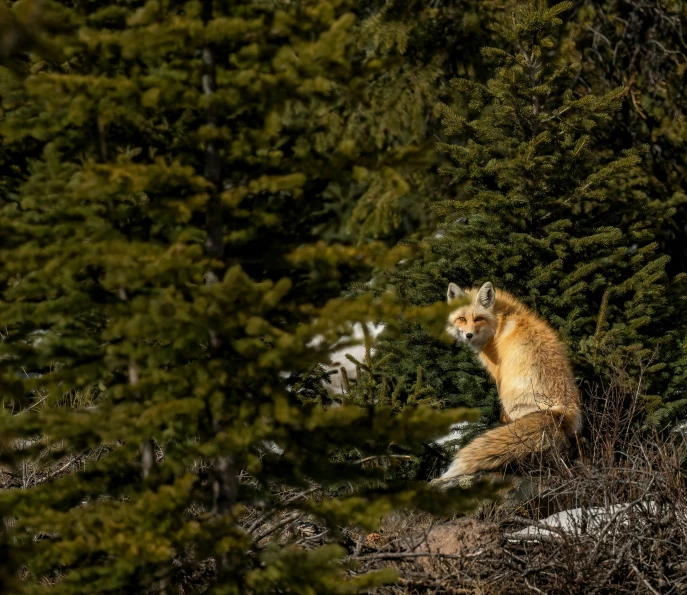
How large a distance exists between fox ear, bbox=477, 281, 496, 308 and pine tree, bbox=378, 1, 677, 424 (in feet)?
1.11

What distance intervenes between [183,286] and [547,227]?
5.08 metres

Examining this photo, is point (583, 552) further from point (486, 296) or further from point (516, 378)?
point (486, 296)

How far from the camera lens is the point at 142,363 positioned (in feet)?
12.6

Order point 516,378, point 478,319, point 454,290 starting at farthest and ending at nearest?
1. point 478,319
2. point 516,378
3. point 454,290

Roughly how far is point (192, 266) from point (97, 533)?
3.59 feet

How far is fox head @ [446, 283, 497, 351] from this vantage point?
→ 8.05m

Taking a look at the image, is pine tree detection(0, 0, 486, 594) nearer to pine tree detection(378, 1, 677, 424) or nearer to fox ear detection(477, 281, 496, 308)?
fox ear detection(477, 281, 496, 308)

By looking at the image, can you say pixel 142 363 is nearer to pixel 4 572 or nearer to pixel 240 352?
pixel 240 352

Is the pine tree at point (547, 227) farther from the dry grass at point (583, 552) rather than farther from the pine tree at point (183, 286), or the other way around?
the pine tree at point (183, 286)

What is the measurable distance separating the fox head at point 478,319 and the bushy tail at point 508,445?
1244 millimetres

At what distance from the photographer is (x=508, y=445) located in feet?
22.3

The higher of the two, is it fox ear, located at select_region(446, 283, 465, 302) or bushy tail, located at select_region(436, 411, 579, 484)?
fox ear, located at select_region(446, 283, 465, 302)

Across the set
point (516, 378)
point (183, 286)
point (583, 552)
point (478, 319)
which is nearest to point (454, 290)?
point (478, 319)

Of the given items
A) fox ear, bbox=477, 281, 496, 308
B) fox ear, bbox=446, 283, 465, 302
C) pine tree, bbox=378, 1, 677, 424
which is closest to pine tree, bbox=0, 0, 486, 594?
fox ear, bbox=446, 283, 465, 302
